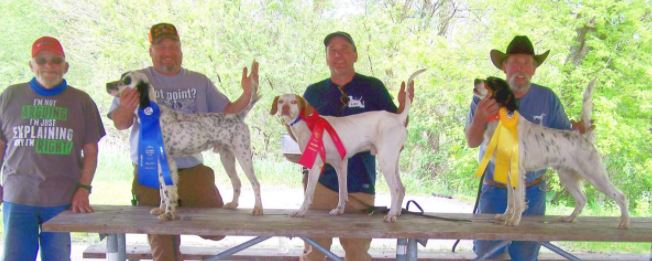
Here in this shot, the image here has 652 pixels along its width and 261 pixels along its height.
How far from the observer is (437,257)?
192 inches

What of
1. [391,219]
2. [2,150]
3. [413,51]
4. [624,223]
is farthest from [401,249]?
[413,51]

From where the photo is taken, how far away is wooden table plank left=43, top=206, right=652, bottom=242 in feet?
9.45

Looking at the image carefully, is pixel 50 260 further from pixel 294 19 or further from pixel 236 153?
pixel 294 19

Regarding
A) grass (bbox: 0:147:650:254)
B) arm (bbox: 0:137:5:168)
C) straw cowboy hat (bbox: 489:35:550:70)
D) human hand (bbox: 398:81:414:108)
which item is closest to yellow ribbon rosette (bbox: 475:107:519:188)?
human hand (bbox: 398:81:414:108)

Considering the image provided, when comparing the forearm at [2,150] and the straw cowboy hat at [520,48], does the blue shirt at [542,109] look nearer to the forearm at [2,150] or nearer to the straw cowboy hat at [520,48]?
the straw cowboy hat at [520,48]

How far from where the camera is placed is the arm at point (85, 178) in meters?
3.41

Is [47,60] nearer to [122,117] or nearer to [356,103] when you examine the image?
[122,117]

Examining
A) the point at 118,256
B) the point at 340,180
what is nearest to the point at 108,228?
the point at 118,256

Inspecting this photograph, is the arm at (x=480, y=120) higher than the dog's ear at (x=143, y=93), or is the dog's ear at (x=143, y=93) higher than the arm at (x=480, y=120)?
the dog's ear at (x=143, y=93)

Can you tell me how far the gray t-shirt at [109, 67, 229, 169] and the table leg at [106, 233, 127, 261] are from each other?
1.86ft

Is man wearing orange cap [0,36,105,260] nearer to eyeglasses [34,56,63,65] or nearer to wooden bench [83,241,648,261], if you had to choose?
eyeglasses [34,56,63,65]

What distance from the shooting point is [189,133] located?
3129 millimetres

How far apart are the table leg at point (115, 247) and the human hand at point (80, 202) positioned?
43 cm

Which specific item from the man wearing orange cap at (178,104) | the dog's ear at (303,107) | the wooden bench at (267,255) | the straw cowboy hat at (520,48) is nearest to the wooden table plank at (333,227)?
the man wearing orange cap at (178,104)
